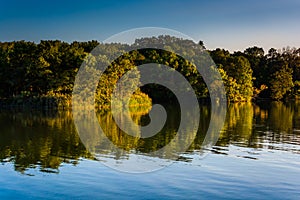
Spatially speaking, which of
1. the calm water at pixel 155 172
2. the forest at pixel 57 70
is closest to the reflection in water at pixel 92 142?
the calm water at pixel 155 172

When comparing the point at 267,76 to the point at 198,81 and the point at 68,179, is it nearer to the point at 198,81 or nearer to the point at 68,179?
the point at 198,81

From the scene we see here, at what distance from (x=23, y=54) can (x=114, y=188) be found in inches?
1502

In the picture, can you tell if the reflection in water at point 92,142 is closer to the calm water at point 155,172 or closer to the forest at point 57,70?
the calm water at point 155,172

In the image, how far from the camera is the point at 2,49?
155ft

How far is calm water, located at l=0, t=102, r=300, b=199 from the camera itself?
1034 cm

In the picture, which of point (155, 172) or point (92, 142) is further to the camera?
point (92, 142)

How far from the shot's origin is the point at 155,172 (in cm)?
1264

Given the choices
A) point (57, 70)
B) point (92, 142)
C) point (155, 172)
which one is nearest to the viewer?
point (155, 172)

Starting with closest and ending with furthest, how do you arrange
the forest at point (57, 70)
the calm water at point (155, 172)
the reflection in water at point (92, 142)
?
the calm water at point (155, 172)
the reflection in water at point (92, 142)
the forest at point (57, 70)

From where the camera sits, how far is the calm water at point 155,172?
10.3 metres

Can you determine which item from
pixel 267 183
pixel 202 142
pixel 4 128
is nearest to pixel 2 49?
pixel 4 128

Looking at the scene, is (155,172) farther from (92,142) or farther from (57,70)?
(57,70)

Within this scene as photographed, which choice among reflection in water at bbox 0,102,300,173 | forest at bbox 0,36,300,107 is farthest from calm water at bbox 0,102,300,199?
forest at bbox 0,36,300,107

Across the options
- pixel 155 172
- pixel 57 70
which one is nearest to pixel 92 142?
pixel 155 172
